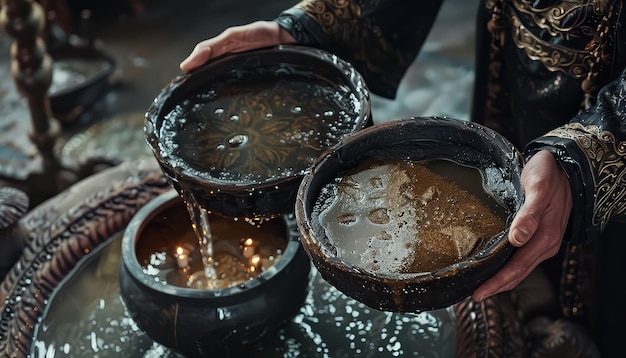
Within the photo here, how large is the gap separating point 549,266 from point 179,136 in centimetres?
111

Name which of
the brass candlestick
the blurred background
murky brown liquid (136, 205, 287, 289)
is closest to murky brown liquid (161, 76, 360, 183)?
murky brown liquid (136, 205, 287, 289)

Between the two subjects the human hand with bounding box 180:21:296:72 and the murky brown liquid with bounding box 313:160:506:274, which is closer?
the murky brown liquid with bounding box 313:160:506:274

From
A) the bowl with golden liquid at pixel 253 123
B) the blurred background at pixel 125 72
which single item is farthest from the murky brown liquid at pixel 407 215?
the blurred background at pixel 125 72

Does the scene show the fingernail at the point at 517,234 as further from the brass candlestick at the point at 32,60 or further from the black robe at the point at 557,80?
the brass candlestick at the point at 32,60

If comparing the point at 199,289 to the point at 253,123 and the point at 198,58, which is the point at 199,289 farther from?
the point at 198,58

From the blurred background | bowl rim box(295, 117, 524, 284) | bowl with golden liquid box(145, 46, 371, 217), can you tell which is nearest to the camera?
bowl rim box(295, 117, 524, 284)

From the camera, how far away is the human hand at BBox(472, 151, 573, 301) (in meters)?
1.42

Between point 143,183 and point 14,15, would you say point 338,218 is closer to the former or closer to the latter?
point 143,183

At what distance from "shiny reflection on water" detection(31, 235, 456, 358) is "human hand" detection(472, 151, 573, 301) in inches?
18.4

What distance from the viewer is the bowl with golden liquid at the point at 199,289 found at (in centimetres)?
179

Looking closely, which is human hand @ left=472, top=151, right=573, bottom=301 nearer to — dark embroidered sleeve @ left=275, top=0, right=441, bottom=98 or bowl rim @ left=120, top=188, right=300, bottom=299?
bowl rim @ left=120, top=188, right=300, bottom=299

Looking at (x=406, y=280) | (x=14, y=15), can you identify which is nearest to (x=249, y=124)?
(x=406, y=280)

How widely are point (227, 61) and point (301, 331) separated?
0.64 m

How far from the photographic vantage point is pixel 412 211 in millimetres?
1520
